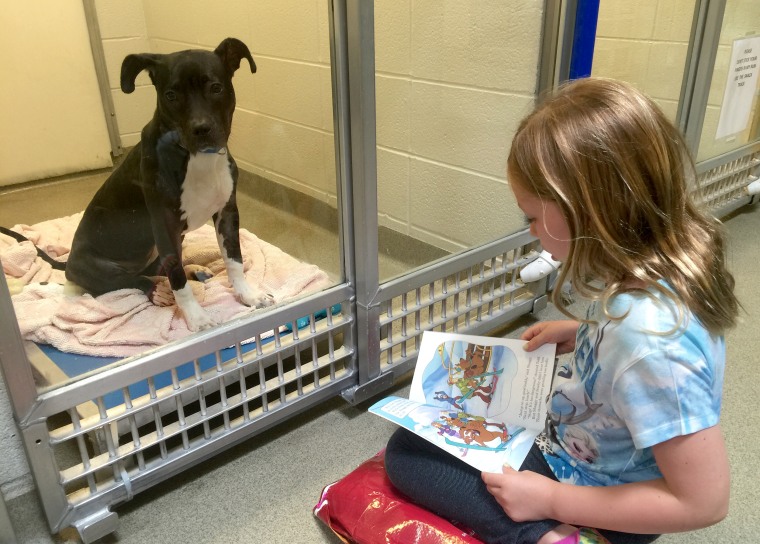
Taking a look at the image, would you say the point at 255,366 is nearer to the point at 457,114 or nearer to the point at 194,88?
the point at 194,88

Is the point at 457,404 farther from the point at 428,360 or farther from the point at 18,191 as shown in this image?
the point at 18,191

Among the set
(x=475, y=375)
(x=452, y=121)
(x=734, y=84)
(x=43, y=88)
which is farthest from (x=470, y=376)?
Result: (x=734, y=84)

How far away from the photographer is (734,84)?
2068 mm

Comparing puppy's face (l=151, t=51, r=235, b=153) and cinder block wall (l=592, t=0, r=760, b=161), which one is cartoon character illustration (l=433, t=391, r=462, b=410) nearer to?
puppy's face (l=151, t=51, r=235, b=153)

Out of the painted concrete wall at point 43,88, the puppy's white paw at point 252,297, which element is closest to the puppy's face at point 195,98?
the painted concrete wall at point 43,88

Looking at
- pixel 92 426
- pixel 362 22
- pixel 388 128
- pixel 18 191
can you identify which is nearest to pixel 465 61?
pixel 388 128

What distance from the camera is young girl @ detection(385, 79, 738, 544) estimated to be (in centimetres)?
67

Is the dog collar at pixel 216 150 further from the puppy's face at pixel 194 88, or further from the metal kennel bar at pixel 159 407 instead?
the metal kennel bar at pixel 159 407

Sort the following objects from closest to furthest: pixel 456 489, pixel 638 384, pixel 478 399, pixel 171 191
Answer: pixel 638 384 < pixel 456 489 < pixel 478 399 < pixel 171 191

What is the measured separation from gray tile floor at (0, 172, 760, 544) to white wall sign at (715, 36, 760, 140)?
1.12m

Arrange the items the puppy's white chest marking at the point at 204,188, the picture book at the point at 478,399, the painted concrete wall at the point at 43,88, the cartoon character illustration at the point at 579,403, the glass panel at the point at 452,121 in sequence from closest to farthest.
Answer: the cartoon character illustration at the point at 579,403, the picture book at the point at 478,399, the painted concrete wall at the point at 43,88, the puppy's white chest marking at the point at 204,188, the glass panel at the point at 452,121

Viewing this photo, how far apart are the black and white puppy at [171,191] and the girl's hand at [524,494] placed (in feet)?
2.01

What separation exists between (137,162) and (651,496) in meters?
0.97

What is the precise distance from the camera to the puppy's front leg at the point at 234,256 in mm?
1231
